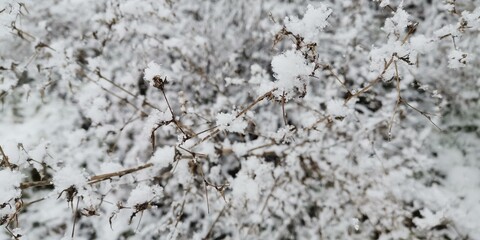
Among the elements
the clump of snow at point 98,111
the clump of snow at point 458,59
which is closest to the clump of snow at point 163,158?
the clump of snow at point 98,111

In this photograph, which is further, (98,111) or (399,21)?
(98,111)

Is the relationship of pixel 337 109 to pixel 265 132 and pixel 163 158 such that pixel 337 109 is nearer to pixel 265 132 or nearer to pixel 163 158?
pixel 163 158

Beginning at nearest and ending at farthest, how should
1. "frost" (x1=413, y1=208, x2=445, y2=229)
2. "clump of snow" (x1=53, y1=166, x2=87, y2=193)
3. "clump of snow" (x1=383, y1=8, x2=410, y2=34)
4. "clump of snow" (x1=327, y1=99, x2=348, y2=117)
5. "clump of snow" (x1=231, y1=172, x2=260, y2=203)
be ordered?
1. "clump of snow" (x1=53, y1=166, x2=87, y2=193)
2. "clump of snow" (x1=383, y1=8, x2=410, y2=34)
3. "clump of snow" (x1=327, y1=99, x2=348, y2=117)
4. "clump of snow" (x1=231, y1=172, x2=260, y2=203)
5. "frost" (x1=413, y1=208, x2=445, y2=229)

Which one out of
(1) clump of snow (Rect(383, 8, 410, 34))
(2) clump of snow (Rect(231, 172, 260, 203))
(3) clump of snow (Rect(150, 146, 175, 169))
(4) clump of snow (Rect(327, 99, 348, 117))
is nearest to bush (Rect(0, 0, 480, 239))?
(2) clump of snow (Rect(231, 172, 260, 203))

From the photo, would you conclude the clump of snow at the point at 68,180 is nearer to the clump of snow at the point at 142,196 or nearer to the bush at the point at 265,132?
the clump of snow at the point at 142,196

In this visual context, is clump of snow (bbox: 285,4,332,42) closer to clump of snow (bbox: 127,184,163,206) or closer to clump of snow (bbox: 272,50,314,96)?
clump of snow (bbox: 272,50,314,96)

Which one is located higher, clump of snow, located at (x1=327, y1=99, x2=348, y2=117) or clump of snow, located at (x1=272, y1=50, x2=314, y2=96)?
clump of snow, located at (x1=327, y1=99, x2=348, y2=117)

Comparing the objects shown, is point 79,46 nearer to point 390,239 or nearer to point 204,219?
point 204,219

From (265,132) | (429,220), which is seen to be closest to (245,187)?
(265,132)

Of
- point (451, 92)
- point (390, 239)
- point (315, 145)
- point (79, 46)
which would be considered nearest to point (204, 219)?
point (315, 145)
